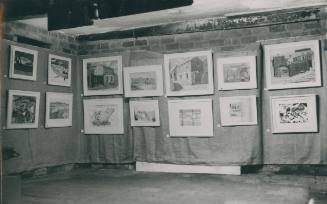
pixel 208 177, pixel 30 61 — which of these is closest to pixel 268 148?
pixel 208 177

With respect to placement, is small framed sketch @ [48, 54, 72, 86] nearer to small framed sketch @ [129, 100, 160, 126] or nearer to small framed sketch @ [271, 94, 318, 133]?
small framed sketch @ [129, 100, 160, 126]

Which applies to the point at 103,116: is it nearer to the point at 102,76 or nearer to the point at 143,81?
the point at 102,76

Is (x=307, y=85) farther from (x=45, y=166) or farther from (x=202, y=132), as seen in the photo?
(x=45, y=166)

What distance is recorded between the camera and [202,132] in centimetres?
594

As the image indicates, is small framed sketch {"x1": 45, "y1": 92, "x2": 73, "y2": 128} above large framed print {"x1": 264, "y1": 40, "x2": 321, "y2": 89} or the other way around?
the other way around

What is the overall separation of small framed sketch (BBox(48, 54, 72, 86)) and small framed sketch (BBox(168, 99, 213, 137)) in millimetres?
2083

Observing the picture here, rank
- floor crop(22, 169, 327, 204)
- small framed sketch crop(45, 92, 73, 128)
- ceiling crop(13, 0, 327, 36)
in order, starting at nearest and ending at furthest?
floor crop(22, 169, 327, 204) < ceiling crop(13, 0, 327, 36) < small framed sketch crop(45, 92, 73, 128)

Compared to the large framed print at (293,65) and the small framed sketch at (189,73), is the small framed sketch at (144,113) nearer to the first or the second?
the small framed sketch at (189,73)

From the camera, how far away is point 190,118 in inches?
238

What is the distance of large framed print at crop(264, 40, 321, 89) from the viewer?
535cm

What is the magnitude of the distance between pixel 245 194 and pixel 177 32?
124 inches

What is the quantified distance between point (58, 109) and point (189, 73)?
2.52 m

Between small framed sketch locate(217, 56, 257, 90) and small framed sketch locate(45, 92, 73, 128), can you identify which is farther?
small framed sketch locate(45, 92, 73, 128)

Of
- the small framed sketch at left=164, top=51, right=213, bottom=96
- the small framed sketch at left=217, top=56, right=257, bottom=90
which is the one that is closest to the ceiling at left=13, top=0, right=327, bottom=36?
the small framed sketch at left=164, top=51, right=213, bottom=96
